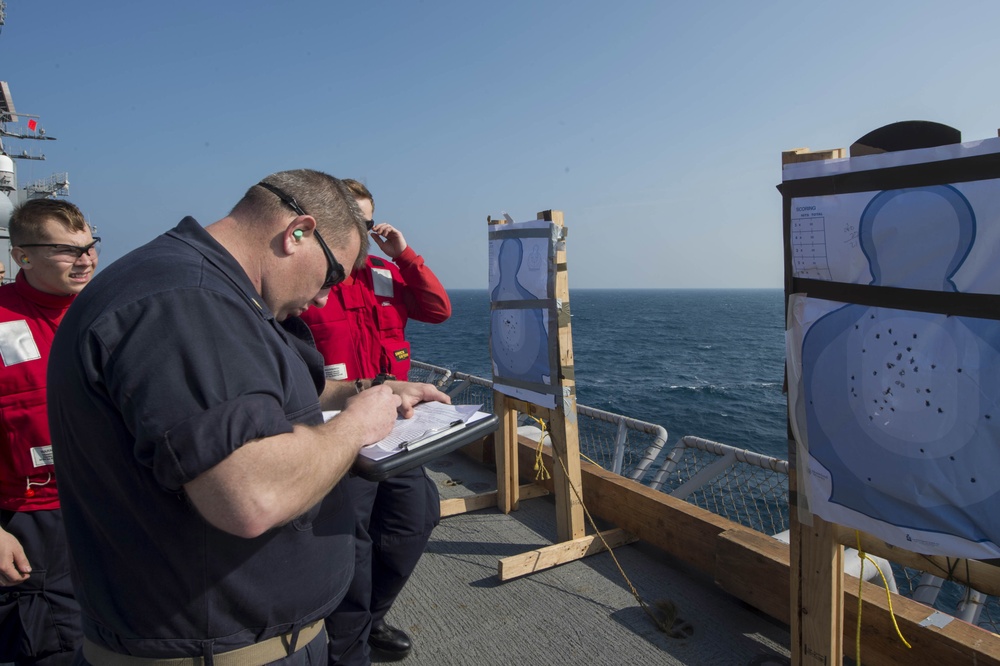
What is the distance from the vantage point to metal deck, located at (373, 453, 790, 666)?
2.92 metres

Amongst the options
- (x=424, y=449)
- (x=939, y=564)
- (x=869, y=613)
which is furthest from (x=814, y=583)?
(x=424, y=449)

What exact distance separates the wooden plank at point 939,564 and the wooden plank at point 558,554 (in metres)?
1.77

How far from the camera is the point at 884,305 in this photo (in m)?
2.02

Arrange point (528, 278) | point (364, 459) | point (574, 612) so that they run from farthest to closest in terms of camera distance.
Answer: point (528, 278) < point (574, 612) < point (364, 459)

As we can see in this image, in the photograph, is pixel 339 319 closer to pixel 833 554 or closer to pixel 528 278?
pixel 528 278

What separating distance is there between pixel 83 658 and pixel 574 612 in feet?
7.77

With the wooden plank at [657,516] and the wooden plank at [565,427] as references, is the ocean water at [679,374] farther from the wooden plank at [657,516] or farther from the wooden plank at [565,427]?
the wooden plank at [565,427]

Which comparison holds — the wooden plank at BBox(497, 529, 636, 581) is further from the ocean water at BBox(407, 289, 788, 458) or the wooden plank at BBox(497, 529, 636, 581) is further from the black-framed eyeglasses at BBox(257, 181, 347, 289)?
the ocean water at BBox(407, 289, 788, 458)

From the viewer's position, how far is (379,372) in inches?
130

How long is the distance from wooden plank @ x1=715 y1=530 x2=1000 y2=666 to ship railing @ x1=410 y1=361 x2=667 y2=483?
1539mm

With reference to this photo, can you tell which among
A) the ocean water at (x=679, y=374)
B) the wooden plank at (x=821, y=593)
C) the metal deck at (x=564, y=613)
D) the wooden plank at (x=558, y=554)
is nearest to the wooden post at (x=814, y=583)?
the wooden plank at (x=821, y=593)

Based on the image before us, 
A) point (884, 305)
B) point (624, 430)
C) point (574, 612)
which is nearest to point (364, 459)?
point (884, 305)

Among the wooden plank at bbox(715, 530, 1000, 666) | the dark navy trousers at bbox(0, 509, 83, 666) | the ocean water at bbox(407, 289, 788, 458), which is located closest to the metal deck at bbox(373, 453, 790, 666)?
the wooden plank at bbox(715, 530, 1000, 666)

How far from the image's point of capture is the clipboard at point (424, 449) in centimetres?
142
